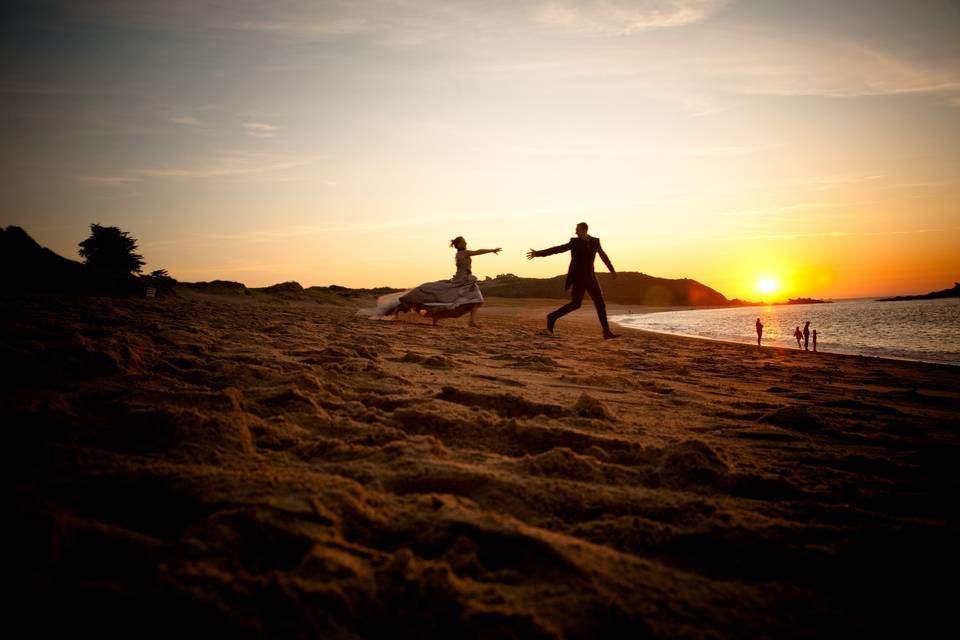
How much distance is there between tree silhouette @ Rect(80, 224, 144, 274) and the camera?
20.7m

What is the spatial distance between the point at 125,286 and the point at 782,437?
707 inches

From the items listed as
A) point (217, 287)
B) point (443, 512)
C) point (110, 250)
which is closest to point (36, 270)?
point (110, 250)

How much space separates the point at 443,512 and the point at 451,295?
384 inches

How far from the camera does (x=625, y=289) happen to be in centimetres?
6762

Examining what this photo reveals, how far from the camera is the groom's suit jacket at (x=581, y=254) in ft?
31.5

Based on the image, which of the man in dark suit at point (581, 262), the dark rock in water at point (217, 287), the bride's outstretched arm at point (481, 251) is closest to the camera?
the man in dark suit at point (581, 262)

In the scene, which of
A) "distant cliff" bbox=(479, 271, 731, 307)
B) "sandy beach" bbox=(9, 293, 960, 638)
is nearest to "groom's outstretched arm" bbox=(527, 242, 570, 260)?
"sandy beach" bbox=(9, 293, 960, 638)

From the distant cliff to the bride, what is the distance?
48730mm

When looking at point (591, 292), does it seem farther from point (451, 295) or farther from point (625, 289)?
point (625, 289)

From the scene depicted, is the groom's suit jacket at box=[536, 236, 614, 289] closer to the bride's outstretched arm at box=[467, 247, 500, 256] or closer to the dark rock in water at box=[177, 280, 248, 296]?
the bride's outstretched arm at box=[467, 247, 500, 256]

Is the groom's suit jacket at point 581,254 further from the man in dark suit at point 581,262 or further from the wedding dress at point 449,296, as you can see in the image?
the wedding dress at point 449,296

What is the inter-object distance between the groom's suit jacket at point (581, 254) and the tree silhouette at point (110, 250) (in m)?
20.3

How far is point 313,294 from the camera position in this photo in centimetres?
2916

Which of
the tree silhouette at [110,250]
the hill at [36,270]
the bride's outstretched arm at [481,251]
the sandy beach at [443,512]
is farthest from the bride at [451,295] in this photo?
the tree silhouette at [110,250]
